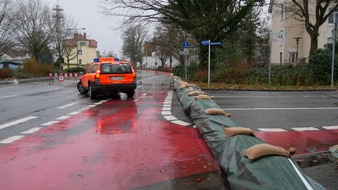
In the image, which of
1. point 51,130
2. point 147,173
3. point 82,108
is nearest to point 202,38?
point 82,108

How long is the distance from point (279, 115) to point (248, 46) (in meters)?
34.7

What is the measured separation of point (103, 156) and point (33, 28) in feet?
162

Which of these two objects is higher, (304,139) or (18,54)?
(18,54)

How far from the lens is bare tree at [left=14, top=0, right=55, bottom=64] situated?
50.5 m

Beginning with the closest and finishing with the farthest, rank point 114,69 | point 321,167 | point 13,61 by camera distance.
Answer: point 321,167 < point 114,69 < point 13,61

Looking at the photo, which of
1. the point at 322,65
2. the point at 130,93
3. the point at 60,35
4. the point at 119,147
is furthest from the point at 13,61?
the point at 119,147

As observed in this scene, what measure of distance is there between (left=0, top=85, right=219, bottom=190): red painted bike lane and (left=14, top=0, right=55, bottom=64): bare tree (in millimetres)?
45438

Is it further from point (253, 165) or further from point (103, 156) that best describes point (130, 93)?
point (253, 165)

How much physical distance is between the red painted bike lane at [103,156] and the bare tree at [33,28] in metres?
45.4

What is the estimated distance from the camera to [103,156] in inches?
231

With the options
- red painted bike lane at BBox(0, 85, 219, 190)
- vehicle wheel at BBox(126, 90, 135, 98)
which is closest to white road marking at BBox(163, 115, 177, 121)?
red painted bike lane at BBox(0, 85, 219, 190)

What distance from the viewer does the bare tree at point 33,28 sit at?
166 feet

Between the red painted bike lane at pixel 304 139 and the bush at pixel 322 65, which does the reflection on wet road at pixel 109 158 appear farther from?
the bush at pixel 322 65

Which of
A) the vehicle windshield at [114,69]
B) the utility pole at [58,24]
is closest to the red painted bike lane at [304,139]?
the vehicle windshield at [114,69]
